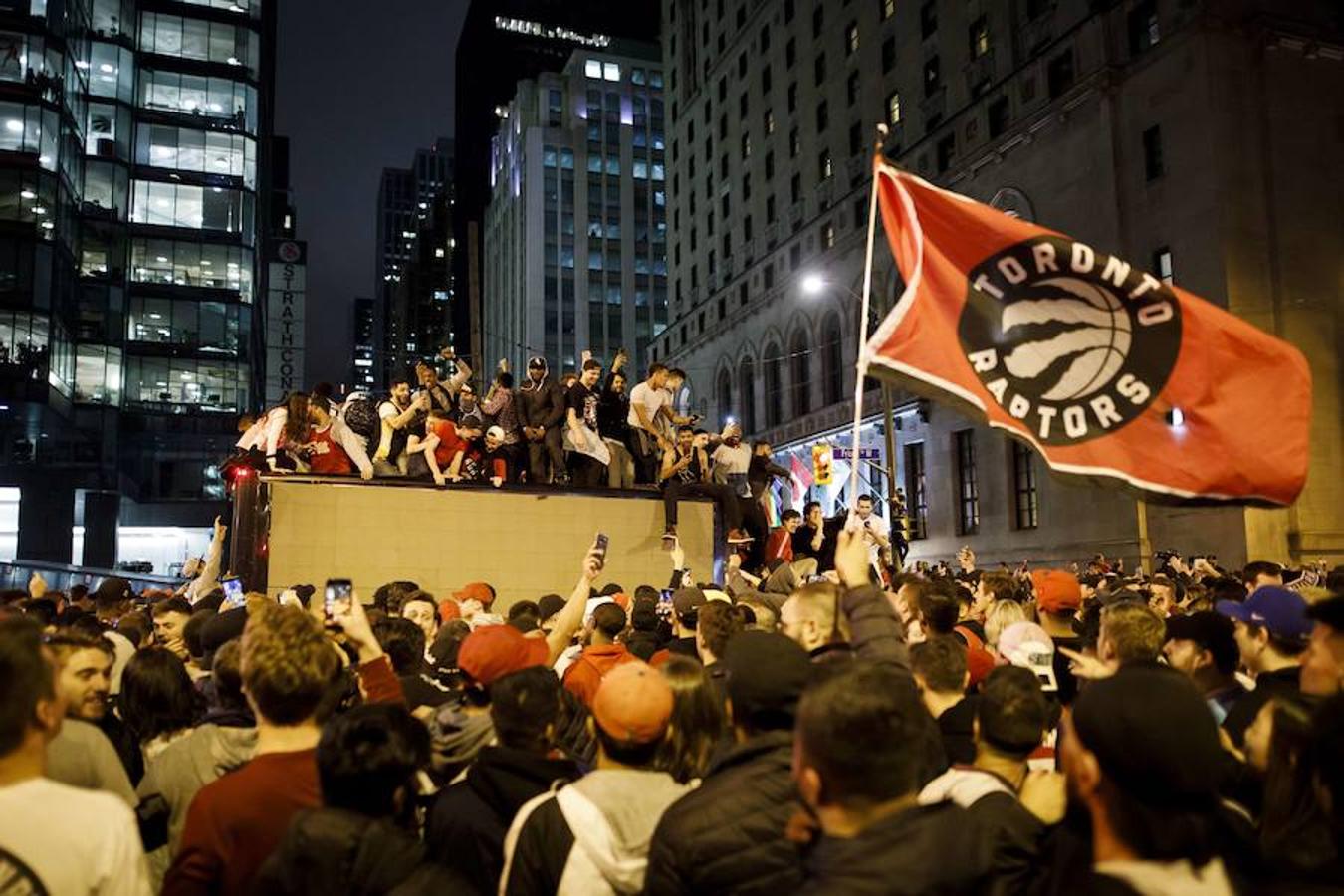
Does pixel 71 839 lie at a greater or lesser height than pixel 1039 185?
lesser

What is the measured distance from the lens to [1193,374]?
232 inches

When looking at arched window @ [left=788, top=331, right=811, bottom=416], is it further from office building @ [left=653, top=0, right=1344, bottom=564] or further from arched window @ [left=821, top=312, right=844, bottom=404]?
arched window @ [left=821, top=312, right=844, bottom=404]

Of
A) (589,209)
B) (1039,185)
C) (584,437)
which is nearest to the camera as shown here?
(584,437)

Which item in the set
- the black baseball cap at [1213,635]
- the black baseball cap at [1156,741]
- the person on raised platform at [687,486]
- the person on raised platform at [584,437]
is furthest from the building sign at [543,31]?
the black baseball cap at [1156,741]

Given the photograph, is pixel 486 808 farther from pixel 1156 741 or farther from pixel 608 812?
pixel 1156 741

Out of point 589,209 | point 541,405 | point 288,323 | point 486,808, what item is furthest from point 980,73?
point 589,209

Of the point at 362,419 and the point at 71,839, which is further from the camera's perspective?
the point at 362,419

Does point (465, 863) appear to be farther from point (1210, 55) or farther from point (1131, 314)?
point (1210, 55)

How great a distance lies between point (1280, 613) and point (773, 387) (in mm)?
53709

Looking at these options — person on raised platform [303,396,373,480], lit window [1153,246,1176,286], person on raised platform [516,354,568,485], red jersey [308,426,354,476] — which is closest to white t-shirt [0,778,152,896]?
person on raised platform [303,396,373,480]

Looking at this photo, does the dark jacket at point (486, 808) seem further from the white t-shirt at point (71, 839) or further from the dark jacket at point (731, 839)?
the white t-shirt at point (71, 839)

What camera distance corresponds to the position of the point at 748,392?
61.6 meters

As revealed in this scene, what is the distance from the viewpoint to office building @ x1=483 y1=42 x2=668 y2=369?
102 metres

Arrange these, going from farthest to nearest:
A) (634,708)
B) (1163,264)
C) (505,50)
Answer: (505,50) < (1163,264) < (634,708)
